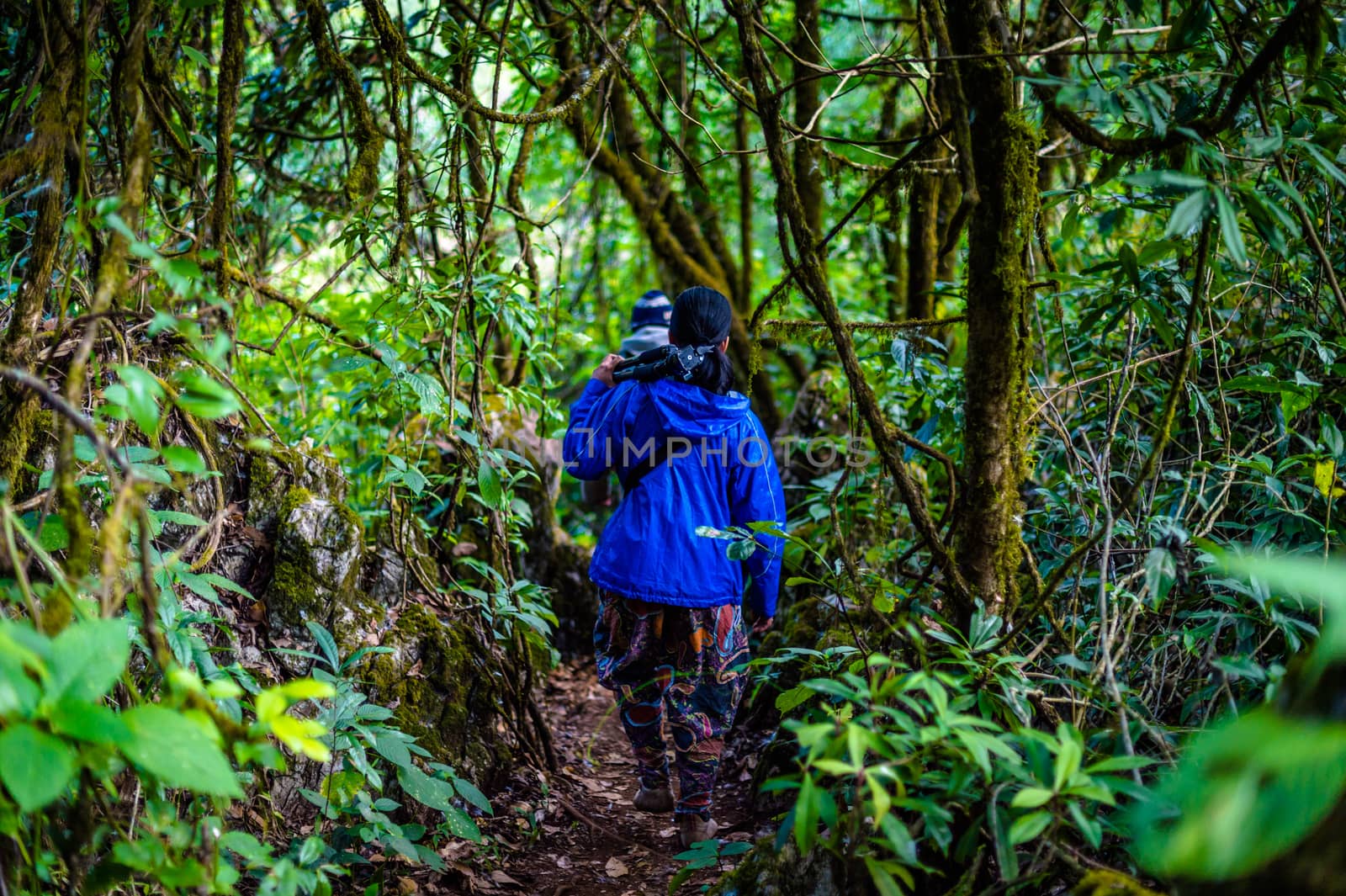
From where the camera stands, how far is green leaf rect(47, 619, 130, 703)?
116 cm

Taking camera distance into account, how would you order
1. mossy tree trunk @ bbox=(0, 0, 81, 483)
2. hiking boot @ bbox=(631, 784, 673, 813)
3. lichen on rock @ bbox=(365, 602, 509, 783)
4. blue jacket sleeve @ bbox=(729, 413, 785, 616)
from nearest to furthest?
mossy tree trunk @ bbox=(0, 0, 81, 483) → lichen on rock @ bbox=(365, 602, 509, 783) → blue jacket sleeve @ bbox=(729, 413, 785, 616) → hiking boot @ bbox=(631, 784, 673, 813)

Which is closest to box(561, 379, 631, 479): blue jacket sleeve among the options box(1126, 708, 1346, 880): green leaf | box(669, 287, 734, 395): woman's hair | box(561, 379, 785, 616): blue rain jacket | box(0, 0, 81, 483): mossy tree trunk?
box(561, 379, 785, 616): blue rain jacket

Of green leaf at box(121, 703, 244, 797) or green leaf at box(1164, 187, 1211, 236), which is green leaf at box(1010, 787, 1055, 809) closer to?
green leaf at box(1164, 187, 1211, 236)

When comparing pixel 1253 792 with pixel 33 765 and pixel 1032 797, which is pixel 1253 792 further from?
pixel 33 765

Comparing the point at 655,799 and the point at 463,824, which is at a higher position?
the point at 463,824

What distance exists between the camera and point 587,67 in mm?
4062

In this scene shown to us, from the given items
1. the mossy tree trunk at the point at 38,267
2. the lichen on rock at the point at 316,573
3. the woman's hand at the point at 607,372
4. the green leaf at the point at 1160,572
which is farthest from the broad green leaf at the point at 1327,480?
the mossy tree trunk at the point at 38,267

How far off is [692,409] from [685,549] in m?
0.54

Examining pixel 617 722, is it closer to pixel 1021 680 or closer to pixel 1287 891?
pixel 1021 680

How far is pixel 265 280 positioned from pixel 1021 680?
342 cm

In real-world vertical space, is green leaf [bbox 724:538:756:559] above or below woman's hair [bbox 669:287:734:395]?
below

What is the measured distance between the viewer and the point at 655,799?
3488mm

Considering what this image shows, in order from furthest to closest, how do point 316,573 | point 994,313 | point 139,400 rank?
point 316,573, point 994,313, point 139,400

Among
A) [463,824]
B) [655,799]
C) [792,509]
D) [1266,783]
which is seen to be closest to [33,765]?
[1266,783]
